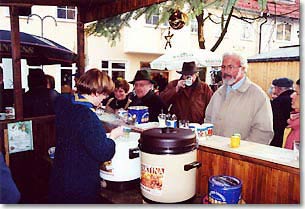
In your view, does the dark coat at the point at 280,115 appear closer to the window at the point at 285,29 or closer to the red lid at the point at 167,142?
the window at the point at 285,29

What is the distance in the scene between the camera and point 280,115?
2729 millimetres

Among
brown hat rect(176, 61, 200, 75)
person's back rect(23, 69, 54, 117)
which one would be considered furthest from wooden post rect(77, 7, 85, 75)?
brown hat rect(176, 61, 200, 75)

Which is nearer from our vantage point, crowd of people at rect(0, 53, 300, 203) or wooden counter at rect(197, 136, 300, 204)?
wooden counter at rect(197, 136, 300, 204)

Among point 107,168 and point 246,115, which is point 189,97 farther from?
point 107,168

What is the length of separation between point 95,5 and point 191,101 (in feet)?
4.40

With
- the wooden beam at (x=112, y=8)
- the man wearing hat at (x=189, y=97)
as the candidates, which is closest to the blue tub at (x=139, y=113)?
the wooden beam at (x=112, y=8)

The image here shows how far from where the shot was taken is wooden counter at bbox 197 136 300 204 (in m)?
1.33

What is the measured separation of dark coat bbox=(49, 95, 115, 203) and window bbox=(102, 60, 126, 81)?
7976 mm

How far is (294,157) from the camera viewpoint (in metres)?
1.36

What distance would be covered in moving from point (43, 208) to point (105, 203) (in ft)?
1.10

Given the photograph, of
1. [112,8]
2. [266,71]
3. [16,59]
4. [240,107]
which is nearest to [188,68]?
[112,8]

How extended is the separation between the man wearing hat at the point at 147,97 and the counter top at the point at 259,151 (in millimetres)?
945

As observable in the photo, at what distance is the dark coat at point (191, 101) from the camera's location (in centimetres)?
290

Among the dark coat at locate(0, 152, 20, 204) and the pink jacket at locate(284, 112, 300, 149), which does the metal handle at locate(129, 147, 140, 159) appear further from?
the pink jacket at locate(284, 112, 300, 149)
